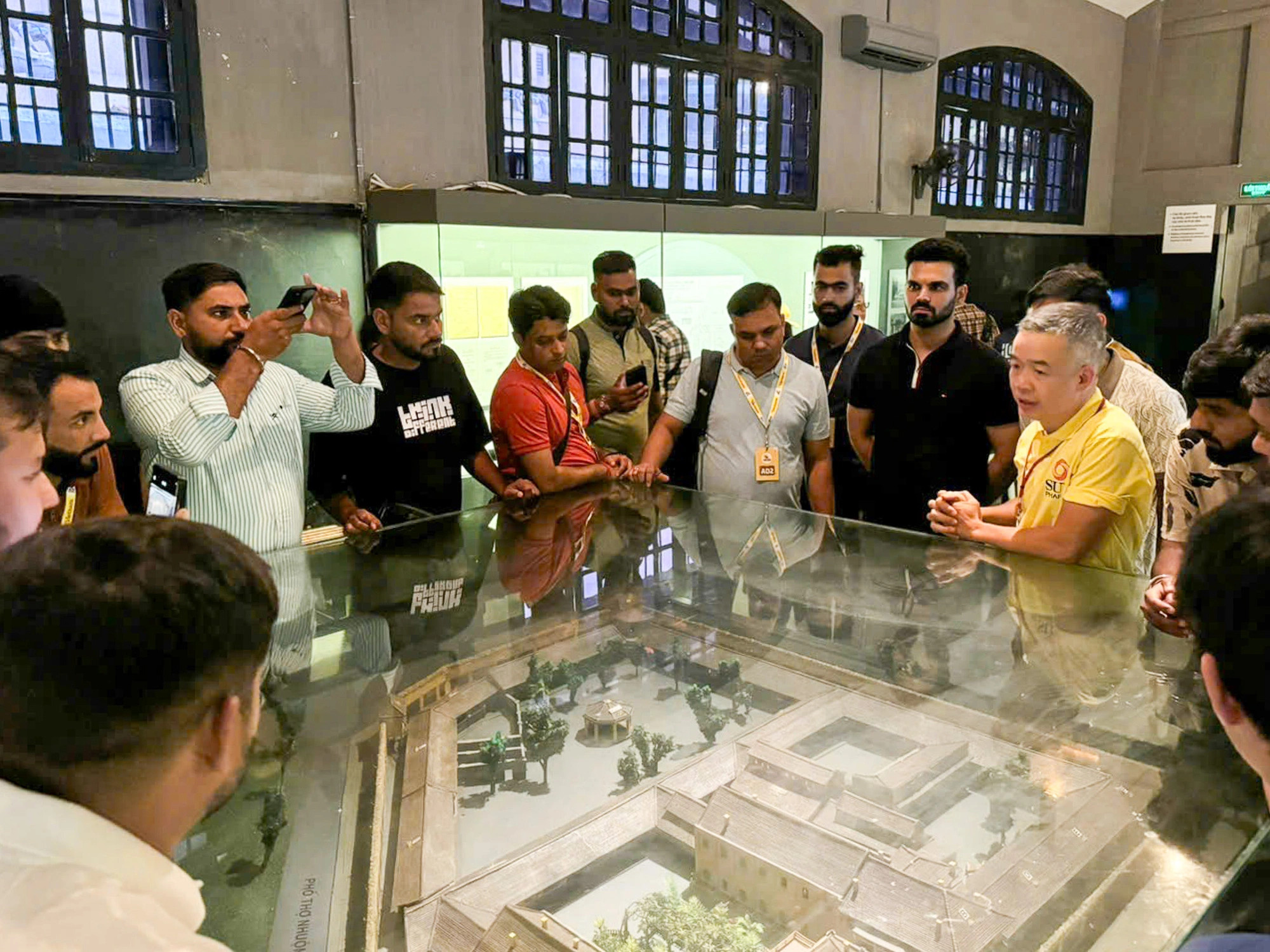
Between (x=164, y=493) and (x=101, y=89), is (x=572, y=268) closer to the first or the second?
(x=101, y=89)

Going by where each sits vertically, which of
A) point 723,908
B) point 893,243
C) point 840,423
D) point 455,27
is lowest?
point 723,908

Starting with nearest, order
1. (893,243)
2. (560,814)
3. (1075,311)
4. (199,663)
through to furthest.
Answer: (199,663) < (560,814) < (1075,311) < (893,243)

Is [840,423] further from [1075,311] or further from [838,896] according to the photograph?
[838,896]

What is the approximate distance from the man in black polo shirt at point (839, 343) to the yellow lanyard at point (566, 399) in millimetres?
1168

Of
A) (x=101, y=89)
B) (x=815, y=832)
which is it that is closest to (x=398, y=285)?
(x=101, y=89)

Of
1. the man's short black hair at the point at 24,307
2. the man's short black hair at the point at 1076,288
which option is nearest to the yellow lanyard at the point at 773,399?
the man's short black hair at the point at 1076,288

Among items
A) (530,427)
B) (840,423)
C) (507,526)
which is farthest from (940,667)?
(840,423)

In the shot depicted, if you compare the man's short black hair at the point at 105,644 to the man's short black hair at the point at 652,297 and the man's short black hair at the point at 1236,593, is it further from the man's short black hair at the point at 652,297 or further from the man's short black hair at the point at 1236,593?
the man's short black hair at the point at 652,297

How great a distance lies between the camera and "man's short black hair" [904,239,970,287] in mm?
3500

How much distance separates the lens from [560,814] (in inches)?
55.5

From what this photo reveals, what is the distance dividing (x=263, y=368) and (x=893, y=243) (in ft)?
16.8

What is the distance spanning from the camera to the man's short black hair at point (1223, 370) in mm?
2115

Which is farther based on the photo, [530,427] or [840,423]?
[840,423]

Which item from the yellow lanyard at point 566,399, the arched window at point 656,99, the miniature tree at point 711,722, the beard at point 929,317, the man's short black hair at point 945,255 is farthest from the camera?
the arched window at point 656,99
